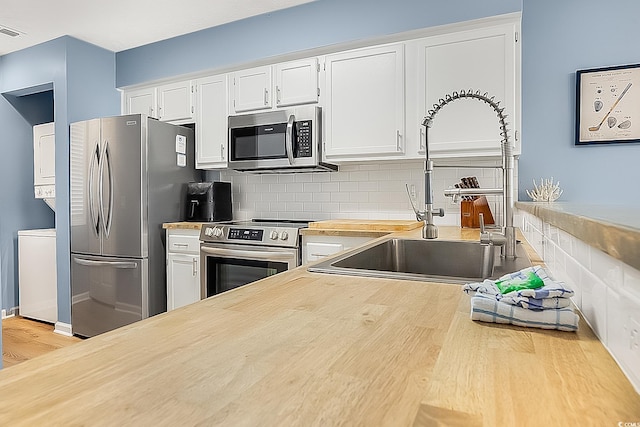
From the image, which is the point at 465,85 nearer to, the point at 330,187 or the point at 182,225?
the point at 330,187

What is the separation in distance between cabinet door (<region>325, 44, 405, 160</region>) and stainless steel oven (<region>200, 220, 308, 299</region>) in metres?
0.69

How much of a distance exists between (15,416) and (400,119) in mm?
2577

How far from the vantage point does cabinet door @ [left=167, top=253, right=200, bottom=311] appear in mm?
3051

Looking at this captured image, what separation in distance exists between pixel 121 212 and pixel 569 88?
326cm

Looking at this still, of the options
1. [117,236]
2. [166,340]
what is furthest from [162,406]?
[117,236]

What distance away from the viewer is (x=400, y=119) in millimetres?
2682

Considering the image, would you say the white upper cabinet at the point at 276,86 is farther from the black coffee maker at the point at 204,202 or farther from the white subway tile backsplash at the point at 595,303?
the white subway tile backsplash at the point at 595,303

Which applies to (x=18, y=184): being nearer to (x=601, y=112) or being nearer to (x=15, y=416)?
(x=15, y=416)

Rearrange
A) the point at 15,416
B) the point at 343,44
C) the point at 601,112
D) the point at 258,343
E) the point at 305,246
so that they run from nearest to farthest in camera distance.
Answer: the point at 15,416 < the point at 258,343 < the point at 601,112 < the point at 305,246 < the point at 343,44

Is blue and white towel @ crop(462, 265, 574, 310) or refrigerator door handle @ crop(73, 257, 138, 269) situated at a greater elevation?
blue and white towel @ crop(462, 265, 574, 310)

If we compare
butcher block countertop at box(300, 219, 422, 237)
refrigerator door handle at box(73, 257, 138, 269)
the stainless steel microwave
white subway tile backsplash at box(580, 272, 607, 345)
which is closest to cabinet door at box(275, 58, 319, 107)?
the stainless steel microwave

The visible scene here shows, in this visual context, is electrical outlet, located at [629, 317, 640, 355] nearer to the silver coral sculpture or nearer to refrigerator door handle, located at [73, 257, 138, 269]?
the silver coral sculpture

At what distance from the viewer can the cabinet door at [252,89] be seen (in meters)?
3.11

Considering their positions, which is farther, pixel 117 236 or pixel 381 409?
pixel 117 236
